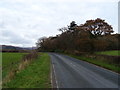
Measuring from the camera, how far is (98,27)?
56938mm

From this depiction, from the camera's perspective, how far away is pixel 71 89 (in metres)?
10.3

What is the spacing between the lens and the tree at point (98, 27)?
183ft

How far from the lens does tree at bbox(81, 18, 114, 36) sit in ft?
183

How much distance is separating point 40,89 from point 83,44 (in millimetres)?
37718

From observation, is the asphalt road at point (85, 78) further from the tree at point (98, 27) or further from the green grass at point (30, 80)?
the tree at point (98, 27)

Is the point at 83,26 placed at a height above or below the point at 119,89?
above

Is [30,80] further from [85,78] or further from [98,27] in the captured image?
[98,27]

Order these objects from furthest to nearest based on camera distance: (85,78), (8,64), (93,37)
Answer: (93,37), (8,64), (85,78)

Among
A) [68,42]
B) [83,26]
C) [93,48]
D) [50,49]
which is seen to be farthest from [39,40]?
[93,48]

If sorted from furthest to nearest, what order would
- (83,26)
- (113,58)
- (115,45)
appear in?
(115,45), (83,26), (113,58)

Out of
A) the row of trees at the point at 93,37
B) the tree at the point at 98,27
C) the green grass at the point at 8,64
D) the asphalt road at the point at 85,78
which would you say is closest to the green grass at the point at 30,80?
the asphalt road at the point at 85,78

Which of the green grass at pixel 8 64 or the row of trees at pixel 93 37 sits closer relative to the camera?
the green grass at pixel 8 64

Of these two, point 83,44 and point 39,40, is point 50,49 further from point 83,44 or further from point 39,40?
point 83,44

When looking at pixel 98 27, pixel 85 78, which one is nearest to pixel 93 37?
pixel 98 27
